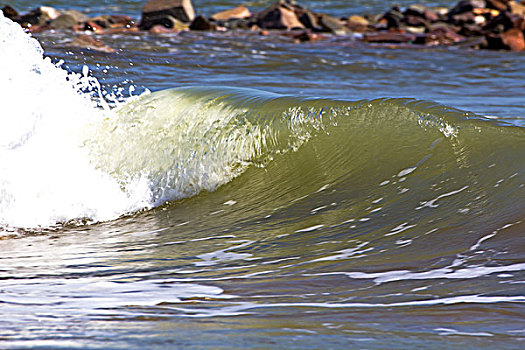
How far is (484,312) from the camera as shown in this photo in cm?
215

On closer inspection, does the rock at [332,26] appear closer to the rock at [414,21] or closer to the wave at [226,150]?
the rock at [414,21]

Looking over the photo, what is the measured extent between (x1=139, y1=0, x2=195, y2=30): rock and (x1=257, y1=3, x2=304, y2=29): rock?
4.23 feet

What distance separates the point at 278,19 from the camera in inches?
510

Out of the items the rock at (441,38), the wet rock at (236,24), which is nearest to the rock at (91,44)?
the wet rock at (236,24)

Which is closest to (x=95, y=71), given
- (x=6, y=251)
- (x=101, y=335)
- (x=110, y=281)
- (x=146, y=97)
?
(x=146, y=97)

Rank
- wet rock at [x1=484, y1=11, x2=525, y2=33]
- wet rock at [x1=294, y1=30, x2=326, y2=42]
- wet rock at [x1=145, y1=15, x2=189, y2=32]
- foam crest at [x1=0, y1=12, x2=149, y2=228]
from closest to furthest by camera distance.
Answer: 1. foam crest at [x1=0, y1=12, x2=149, y2=228]
2. wet rock at [x1=294, y1=30, x2=326, y2=42]
3. wet rock at [x1=484, y1=11, x2=525, y2=33]
4. wet rock at [x1=145, y1=15, x2=189, y2=32]

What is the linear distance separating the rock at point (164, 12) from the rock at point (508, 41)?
17.1ft

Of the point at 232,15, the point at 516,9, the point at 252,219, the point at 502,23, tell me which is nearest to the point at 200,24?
the point at 232,15

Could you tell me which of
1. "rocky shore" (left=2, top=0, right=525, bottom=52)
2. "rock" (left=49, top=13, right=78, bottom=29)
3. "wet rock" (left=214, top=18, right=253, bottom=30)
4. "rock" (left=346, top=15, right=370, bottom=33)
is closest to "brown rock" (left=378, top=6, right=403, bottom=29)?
"rocky shore" (left=2, top=0, right=525, bottom=52)

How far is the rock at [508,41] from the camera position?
10078mm

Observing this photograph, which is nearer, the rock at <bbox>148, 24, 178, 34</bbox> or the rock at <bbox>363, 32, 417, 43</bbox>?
the rock at <bbox>363, 32, 417, 43</bbox>

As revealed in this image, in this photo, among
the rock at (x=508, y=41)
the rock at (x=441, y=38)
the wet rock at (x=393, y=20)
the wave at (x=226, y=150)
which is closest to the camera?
the wave at (x=226, y=150)

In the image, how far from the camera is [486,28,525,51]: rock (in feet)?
33.1

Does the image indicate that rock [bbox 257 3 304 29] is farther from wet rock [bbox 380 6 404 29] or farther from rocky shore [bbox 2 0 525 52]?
wet rock [bbox 380 6 404 29]
